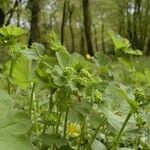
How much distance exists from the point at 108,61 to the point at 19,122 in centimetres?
43

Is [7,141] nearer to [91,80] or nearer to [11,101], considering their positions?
[11,101]

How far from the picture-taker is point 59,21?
47.2 m

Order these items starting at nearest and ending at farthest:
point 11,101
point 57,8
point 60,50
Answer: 1. point 11,101
2. point 60,50
3. point 57,8

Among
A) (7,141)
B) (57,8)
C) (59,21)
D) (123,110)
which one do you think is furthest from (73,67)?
(59,21)

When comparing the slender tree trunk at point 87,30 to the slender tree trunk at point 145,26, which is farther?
the slender tree trunk at point 145,26

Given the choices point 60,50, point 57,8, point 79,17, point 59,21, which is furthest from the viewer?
point 59,21

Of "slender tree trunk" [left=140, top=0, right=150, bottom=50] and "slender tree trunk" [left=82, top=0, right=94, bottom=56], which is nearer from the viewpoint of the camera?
"slender tree trunk" [left=82, top=0, right=94, bottom=56]

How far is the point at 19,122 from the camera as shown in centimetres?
143

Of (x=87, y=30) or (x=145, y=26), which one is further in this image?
(x=145, y=26)

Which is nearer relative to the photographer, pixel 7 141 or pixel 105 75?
pixel 7 141

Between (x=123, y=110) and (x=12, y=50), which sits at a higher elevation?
(x=12, y=50)

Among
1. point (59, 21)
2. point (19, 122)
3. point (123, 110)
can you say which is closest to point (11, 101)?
point (19, 122)

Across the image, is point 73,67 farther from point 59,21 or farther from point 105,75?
point 59,21

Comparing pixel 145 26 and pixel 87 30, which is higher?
pixel 87 30
